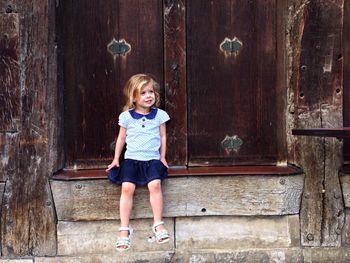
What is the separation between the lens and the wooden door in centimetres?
386

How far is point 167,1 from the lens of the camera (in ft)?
12.6

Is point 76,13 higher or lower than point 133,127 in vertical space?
higher

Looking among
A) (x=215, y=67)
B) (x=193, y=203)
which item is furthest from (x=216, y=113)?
(x=193, y=203)

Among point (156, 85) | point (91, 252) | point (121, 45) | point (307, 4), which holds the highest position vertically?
point (307, 4)

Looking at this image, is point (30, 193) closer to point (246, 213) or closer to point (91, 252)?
point (91, 252)

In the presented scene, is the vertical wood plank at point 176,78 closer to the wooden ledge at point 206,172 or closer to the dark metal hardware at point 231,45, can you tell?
the wooden ledge at point 206,172

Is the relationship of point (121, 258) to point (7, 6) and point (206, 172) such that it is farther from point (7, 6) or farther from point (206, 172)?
point (7, 6)

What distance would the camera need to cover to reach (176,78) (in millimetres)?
3865

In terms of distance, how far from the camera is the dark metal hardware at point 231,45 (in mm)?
3910

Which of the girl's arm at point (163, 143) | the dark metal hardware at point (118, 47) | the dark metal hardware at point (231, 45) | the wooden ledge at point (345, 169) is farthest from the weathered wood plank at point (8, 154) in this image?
the wooden ledge at point (345, 169)

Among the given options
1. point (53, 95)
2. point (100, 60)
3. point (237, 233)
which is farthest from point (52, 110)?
point (237, 233)

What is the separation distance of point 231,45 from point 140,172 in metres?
1.14

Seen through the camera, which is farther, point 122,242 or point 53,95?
point 53,95

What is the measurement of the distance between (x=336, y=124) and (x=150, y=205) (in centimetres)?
142
